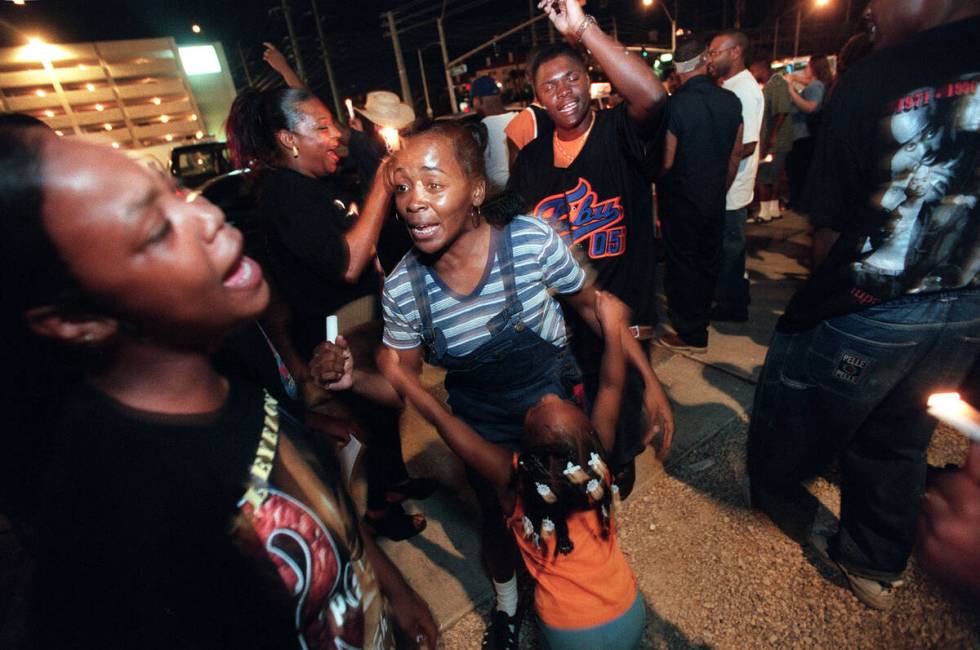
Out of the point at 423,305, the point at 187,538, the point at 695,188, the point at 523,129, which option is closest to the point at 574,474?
the point at 423,305

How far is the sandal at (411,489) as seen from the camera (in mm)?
2926

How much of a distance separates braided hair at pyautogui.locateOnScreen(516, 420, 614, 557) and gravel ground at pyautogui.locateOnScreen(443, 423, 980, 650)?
89 cm

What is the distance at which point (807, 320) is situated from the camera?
6.07 feet

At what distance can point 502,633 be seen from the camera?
6.91ft

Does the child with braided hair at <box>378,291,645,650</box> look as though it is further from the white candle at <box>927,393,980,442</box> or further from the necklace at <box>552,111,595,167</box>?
the necklace at <box>552,111,595,167</box>

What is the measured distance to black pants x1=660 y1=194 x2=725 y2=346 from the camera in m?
3.67

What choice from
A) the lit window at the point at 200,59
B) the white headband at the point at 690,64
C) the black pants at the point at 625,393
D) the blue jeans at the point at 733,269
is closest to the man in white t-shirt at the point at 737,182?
the blue jeans at the point at 733,269

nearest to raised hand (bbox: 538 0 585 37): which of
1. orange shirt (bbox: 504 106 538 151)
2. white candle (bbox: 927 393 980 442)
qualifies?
orange shirt (bbox: 504 106 538 151)

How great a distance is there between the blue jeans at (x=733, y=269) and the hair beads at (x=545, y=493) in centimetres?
346

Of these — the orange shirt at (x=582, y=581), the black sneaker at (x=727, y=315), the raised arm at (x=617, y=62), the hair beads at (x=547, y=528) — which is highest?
the raised arm at (x=617, y=62)

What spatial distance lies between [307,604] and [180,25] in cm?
2872

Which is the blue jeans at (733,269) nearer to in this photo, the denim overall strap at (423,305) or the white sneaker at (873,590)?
the white sneaker at (873,590)

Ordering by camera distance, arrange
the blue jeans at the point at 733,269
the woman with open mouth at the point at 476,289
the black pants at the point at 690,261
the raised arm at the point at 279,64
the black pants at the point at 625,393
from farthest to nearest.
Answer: the blue jeans at the point at 733,269
the black pants at the point at 690,261
the raised arm at the point at 279,64
the black pants at the point at 625,393
the woman with open mouth at the point at 476,289

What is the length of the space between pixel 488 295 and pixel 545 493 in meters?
0.73
